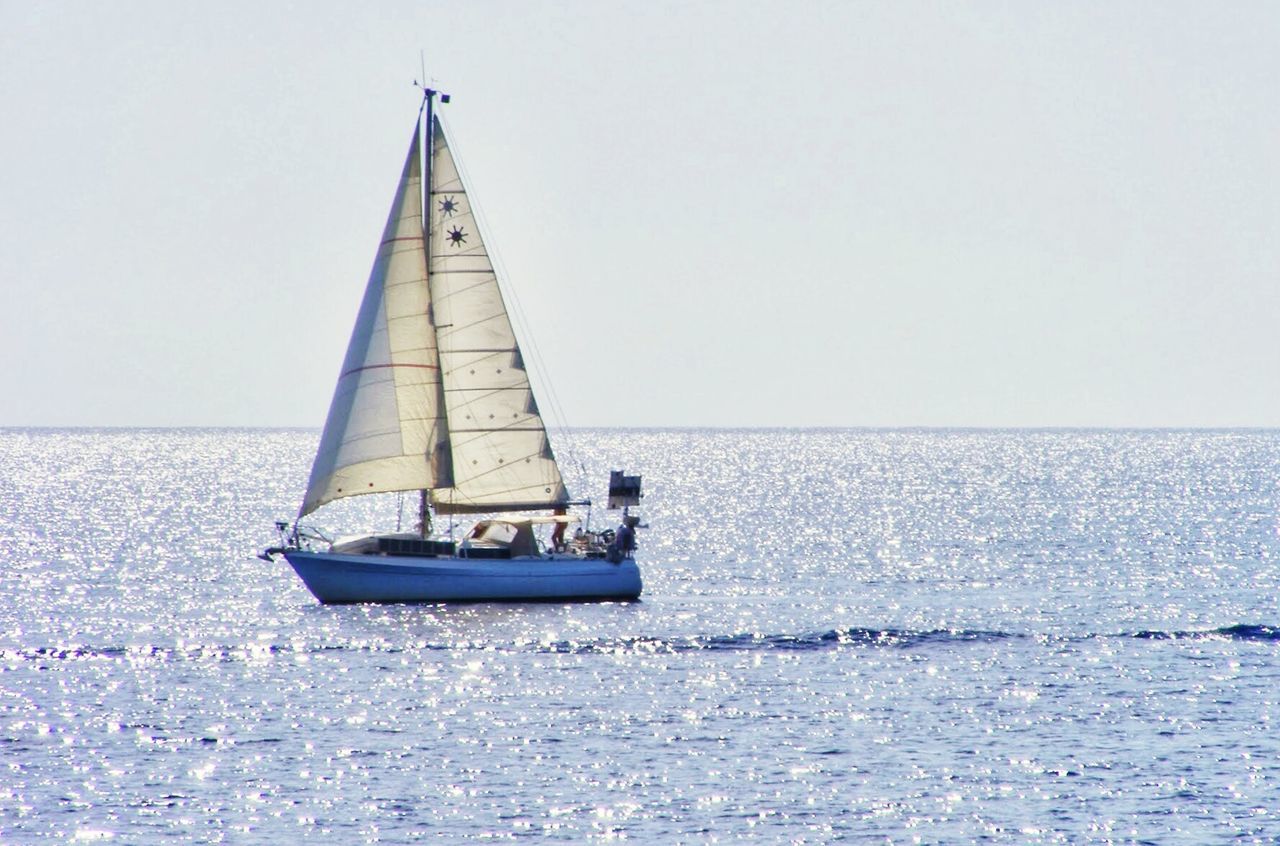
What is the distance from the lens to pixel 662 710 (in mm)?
53594

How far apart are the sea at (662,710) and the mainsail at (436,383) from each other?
5.31 metres

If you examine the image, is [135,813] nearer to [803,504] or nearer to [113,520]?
[113,520]

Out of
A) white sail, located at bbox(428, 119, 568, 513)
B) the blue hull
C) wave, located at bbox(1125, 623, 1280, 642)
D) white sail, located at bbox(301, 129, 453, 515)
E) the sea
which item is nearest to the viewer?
the sea

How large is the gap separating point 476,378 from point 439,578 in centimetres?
843

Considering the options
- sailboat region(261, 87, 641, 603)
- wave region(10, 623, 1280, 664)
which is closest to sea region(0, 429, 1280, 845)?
wave region(10, 623, 1280, 664)

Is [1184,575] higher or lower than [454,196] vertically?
lower

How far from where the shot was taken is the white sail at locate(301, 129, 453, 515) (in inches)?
2906

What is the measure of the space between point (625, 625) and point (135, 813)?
3134 centimetres

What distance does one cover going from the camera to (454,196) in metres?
75.2

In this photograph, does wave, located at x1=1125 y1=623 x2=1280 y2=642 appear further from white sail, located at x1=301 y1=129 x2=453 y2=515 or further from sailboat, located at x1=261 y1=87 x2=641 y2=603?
white sail, located at x1=301 y1=129 x2=453 y2=515

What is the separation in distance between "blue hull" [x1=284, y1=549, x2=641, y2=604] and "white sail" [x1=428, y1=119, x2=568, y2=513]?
4006 mm

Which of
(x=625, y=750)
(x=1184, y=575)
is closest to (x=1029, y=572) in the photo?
(x=1184, y=575)

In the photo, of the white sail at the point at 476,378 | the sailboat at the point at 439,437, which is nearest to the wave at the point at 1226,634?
the sailboat at the point at 439,437

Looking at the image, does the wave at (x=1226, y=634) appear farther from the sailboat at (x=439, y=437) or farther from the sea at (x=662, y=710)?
the sailboat at (x=439, y=437)
